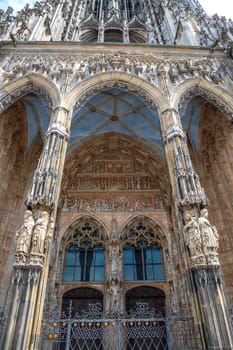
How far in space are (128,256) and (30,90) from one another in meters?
7.69

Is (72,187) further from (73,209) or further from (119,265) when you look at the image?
(119,265)

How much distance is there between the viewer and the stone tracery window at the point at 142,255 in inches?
396

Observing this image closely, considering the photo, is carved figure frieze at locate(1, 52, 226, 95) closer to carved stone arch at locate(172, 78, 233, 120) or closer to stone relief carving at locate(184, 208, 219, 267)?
carved stone arch at locate(172, 78, 233, 120)

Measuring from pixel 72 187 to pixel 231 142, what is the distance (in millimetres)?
7204

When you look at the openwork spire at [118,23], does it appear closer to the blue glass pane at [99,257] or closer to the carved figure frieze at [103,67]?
the carved figure frieze at [103,67]

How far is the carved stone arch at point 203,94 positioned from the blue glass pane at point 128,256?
590cm

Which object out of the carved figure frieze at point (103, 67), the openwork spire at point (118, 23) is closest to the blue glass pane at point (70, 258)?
the carved figure frieze at point (103, 67)

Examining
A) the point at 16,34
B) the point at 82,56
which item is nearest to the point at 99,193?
the point at 82,56

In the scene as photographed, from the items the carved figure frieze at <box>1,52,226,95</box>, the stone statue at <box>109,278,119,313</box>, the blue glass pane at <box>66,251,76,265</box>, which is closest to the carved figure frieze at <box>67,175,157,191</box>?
the blue glass pane at <box>66,251,76,265</box>

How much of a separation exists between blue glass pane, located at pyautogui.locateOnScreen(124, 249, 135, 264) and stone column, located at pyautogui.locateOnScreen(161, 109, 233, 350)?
485cm

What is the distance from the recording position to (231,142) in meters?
9.41

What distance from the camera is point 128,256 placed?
34.7 feet

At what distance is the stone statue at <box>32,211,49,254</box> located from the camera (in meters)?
5.50

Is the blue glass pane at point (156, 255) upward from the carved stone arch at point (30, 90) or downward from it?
downward
